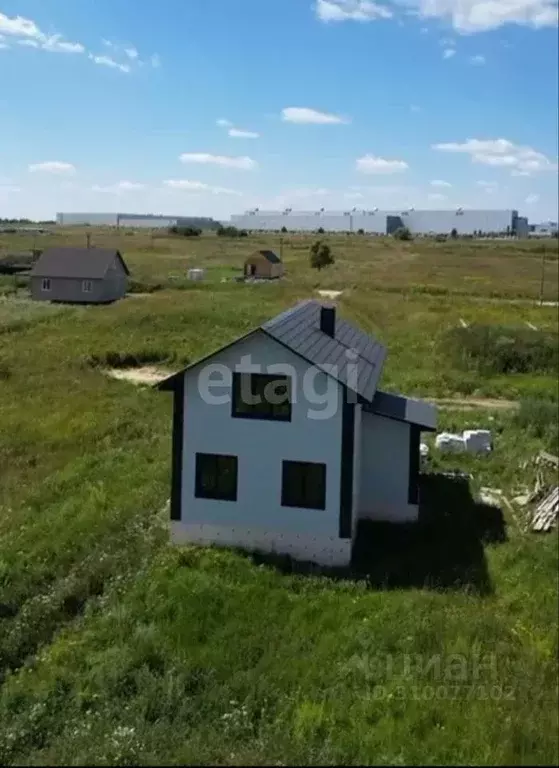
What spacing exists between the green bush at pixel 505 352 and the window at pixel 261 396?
17.2 m

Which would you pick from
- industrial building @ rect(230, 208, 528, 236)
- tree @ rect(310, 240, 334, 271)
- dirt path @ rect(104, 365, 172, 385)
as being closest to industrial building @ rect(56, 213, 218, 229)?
industrial building @ rect(230, 208, 528, 236)

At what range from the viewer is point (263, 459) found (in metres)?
13.3

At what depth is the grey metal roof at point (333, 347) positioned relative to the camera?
42.8ft

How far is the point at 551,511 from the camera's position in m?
13.9

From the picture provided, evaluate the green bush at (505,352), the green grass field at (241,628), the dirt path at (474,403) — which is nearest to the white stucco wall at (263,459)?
the green grass field at (241,628)

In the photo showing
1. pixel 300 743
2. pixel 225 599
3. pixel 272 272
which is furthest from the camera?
pixel 272 272

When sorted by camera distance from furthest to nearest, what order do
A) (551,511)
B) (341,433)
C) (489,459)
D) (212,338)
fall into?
(212,338), (489,459), (551,511), (341,433)

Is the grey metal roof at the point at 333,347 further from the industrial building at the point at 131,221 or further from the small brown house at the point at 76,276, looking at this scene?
the industrial building at the point at 131,221

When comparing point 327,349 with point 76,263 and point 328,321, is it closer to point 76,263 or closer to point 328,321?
point 328,321

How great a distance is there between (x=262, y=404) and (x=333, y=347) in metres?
2.13

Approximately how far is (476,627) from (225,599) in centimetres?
340

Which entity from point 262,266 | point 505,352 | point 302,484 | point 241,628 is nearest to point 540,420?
point 505,352

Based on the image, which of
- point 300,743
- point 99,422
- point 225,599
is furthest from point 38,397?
point 300,743

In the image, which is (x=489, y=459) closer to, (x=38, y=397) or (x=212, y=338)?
(x=38, y=397)
